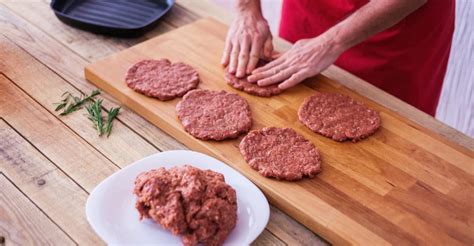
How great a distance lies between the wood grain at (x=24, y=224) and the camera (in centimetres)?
158

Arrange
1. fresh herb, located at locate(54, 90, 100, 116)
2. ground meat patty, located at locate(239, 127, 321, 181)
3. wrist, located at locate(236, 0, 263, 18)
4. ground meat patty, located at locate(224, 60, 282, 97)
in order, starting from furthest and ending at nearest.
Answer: wrist, located at locate(236, 0, 263, 18) → ground meat patty, located at locate(224, 60, 282, 97) → fresh herb, located at locate(54, 90, 100, 116) → ground meat patty, located at locate(239, 127, 321, 181)

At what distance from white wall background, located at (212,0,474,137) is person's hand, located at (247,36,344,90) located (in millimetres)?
1312

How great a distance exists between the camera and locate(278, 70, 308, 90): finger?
2232 mm

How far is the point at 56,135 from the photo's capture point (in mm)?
1964

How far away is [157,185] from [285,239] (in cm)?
40

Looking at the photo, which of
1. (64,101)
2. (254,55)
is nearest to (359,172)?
(254,55)

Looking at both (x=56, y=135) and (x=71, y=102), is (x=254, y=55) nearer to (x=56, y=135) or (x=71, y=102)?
(x=71, y=102)

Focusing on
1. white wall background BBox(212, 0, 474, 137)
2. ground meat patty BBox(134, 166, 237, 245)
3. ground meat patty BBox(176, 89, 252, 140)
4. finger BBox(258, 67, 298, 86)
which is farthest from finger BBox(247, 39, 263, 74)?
white wall background BBox(212, 0, 474, 137)

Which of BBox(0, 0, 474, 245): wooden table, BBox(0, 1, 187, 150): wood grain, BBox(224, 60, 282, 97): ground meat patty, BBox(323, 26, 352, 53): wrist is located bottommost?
BBox(0, 1, 187, 150): wood grain

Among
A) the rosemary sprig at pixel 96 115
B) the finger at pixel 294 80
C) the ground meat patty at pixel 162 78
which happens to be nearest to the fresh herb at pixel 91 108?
the rosemary sprig at pixel 96 115

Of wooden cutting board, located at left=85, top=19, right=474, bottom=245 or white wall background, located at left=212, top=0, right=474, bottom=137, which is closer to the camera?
wooden cutting board, located at left=85, top=19, right=474, bottom=245

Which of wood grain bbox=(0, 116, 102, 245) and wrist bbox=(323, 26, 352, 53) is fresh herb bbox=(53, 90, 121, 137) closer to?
wood grain bbox=(0, 116, 102, 245)

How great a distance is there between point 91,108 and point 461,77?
229 centimetres

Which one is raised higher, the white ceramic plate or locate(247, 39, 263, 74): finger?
locate(247, 39, 263, 74): finger
